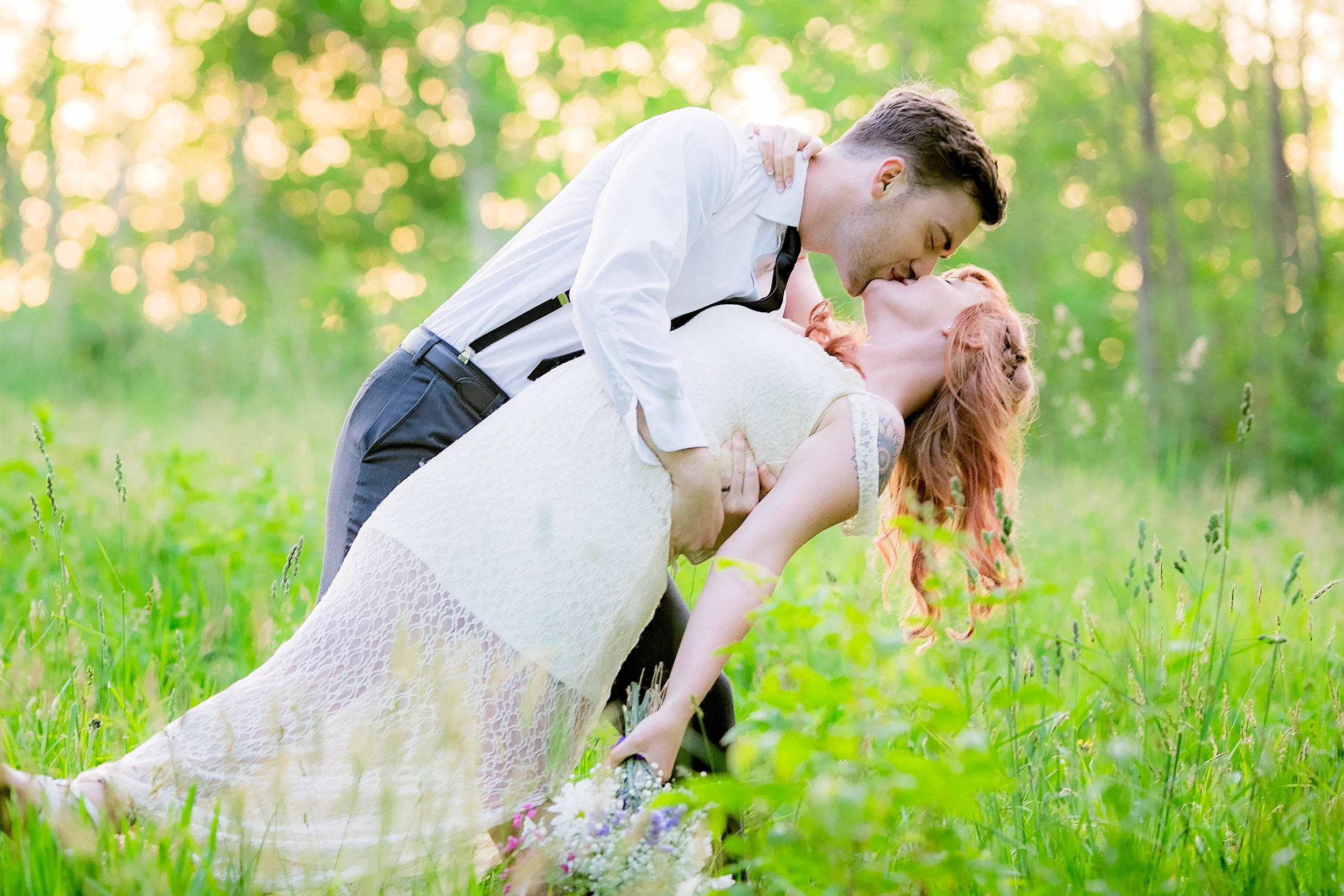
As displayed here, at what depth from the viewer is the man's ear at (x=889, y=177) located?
2439mm

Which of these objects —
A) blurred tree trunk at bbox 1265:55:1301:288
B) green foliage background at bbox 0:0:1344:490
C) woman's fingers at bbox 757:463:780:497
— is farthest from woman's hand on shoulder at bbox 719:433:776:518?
blurred tree trunk at bbox 1265:55:1301:288

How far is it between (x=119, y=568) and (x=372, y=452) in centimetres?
175

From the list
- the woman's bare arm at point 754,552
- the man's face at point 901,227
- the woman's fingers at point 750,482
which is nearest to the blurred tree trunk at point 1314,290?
the man's face at point 901,227

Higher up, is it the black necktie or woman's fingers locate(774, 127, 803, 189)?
woman's fingers locate(774, 127, 803, 189)

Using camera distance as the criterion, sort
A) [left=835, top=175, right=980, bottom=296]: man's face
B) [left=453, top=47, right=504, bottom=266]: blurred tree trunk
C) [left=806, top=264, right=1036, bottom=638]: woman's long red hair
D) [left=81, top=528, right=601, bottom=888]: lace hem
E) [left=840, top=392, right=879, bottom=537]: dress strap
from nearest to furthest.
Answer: [left=81, top=528, right=601, bottom=888]: lace hem → [left=840, top=392, right=879, bottom=537]: dress strap → [left=806, top=264, right=1036, bottom=638]: woman's long red hair → [left=835, top=175, right=980, bottom=296]: man's face → [left=453, top=47, right=504, bottom=266]: blurred tree trunk

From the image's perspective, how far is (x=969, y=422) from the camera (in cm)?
240

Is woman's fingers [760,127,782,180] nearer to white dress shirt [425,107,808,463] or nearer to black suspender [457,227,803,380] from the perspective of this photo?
white dress shirt [425,107,808,463]

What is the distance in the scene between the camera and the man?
2365 millimetres

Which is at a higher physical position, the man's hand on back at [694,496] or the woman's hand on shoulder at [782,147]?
the woman's hand on shoulder at [782,147]

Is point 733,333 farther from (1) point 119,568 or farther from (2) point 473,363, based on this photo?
(1) point 119,568

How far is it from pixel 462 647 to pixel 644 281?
769 millimetres

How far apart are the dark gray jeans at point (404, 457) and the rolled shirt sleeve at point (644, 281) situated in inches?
20.2

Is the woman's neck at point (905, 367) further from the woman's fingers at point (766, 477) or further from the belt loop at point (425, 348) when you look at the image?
the belt loop at point (425, 348)

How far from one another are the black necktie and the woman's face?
0.70 feet
